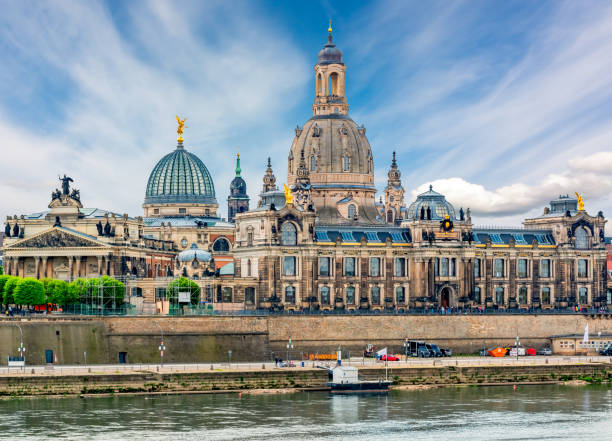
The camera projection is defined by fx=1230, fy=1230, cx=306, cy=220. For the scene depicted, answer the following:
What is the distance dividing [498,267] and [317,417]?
59070 mm

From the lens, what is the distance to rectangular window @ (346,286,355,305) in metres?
140

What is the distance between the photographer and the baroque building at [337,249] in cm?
13850

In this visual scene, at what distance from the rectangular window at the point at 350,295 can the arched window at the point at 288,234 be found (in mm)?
8277

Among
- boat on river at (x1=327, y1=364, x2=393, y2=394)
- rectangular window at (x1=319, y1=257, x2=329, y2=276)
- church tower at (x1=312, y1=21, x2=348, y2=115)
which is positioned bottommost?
boat on river at (x1=327, y1=364, x2=393, y2=394)

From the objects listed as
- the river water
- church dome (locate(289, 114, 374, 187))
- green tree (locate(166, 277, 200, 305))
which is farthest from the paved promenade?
church dome (locate(289, 114, 374, 187))

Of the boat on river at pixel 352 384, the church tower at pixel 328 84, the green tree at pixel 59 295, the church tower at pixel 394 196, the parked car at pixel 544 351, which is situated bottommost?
the boat on river at pixel 352 384

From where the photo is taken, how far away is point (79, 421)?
89688mm

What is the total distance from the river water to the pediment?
4796 centimetres

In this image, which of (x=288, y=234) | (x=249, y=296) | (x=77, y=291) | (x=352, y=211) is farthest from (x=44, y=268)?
(x=352, y=211)

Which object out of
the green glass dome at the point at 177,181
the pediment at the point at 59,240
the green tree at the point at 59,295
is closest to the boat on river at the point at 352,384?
the green tree at the point at 59,295

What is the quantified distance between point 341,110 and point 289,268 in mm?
30842

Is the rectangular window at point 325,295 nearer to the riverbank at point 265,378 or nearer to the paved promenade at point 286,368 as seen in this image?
the paved promenade at point 286,368

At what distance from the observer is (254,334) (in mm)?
124125

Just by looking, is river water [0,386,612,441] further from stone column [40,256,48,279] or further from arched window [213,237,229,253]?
arched window [213,237,229,253]
